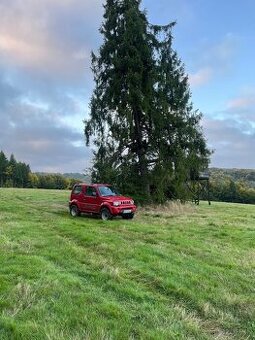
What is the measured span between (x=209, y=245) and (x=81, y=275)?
21.0 ft

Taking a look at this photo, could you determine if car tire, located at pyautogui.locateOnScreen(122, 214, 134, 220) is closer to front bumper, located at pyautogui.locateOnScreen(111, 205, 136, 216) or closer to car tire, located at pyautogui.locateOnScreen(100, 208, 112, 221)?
front bumper, located at pyautogui.locateOnScreen(111, 205, 136, 216)

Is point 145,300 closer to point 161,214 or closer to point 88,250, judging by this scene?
point 88,250

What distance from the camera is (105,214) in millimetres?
23453

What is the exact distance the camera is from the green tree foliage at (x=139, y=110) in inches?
1179

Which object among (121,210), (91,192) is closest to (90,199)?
(91,192)

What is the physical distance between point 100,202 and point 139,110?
9.81m

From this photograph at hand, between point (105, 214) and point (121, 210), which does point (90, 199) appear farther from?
point (121, 210)

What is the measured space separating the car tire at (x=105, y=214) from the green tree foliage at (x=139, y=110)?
610 cm

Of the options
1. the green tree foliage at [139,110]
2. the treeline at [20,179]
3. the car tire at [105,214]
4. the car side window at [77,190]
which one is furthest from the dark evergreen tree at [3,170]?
the car tire at [105,214]

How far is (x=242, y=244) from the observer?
15.2 metres

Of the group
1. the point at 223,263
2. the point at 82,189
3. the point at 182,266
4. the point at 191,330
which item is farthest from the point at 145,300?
the point at 82,189

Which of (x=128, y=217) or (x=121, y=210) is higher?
(x=121, y=210)

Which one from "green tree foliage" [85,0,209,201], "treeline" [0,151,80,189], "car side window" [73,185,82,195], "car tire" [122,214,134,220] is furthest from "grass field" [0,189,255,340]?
"treeline" [0,151,80,189]

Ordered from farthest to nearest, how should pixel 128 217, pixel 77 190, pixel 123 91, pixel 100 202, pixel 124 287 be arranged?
pixel 123 91 → pixel 77 190 → pixel 128 217 → pixel 100 202 → pixel 124 287
